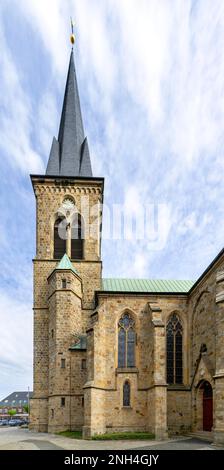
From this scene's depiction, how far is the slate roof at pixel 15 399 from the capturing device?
119 meters

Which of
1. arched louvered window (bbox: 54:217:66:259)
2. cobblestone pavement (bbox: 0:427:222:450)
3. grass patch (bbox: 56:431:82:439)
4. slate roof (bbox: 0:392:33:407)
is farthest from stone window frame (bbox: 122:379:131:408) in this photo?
slate roof (bbox: 0:392:33:407)

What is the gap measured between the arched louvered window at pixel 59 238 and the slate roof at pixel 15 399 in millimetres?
96283

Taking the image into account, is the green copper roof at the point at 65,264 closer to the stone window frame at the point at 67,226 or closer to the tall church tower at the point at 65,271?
the tall church tower at the point at 65,271

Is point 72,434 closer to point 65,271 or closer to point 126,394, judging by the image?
point 126,394

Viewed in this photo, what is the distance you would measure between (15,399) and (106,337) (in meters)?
105

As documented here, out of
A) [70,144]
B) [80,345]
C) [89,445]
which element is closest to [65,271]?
[80,345]

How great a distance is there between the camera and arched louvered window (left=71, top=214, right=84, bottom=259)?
36.9 meters

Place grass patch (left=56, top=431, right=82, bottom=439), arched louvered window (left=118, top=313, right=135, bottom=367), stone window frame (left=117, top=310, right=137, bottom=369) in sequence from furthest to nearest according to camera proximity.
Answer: arched louvered window (left=118, top=313, right=135, bottom=367) < stone window frame (left=117, top=310, right=137, bottom=369) < grass patch (left=56, top=431, right=82, bottom=439)

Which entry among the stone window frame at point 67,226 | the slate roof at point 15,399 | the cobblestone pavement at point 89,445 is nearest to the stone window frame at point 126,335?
the cobblestone pavement at point 89,445

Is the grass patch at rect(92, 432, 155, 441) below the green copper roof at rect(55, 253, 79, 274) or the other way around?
below

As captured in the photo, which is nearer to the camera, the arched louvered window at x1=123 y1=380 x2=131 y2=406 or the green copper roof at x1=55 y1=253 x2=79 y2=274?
the arched louvered window at x1=123 y1=380 x2=131 y2=406

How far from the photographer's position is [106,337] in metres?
30.0

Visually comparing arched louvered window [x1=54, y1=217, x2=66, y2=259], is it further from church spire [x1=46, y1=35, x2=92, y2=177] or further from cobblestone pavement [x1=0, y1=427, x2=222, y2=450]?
cobblestone pavement [x1=0, y1=427, x2=222, y2=450]
